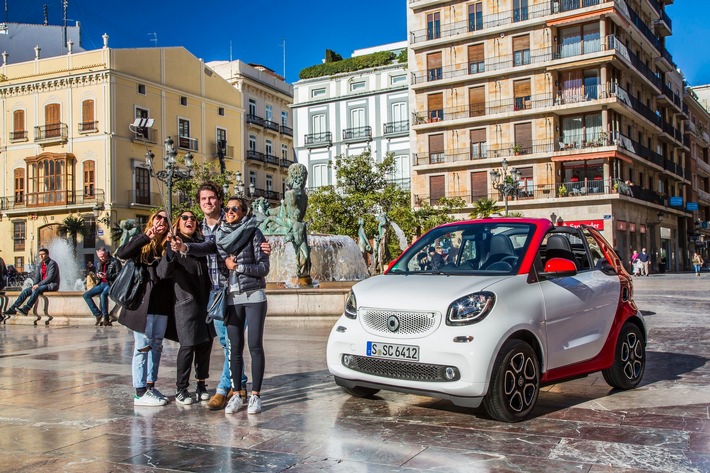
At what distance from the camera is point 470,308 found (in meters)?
5.13

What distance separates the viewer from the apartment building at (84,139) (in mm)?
45125

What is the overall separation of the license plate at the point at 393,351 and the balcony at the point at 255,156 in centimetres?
5329

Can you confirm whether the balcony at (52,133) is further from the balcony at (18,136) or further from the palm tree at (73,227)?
the palm tree at (73,227)

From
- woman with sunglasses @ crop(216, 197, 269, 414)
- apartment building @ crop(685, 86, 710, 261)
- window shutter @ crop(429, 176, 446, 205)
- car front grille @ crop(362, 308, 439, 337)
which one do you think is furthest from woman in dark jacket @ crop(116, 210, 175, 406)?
apartment building @ crop(685, 86, 710, 261)

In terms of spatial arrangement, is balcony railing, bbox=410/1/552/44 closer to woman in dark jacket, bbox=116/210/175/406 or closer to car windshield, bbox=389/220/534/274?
car windshield, bbox=389/220/534/274

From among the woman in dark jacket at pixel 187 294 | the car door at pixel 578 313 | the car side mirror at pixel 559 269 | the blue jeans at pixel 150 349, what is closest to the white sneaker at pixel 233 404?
the woman in dark jacket at pixel 187 294

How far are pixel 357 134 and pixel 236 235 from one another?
51.3 metres

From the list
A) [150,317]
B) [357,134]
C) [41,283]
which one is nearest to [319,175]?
[357,134]

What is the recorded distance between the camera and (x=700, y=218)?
71625mm

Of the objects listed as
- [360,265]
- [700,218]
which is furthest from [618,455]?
[700,218]

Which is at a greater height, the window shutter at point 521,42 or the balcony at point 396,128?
the window shutter at point 521,42

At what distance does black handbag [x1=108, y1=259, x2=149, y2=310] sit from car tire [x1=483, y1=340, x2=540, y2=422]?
10.2 feet

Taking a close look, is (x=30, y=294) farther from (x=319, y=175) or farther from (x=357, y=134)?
(x=319, y=175)

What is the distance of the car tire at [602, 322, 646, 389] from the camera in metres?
6.44
